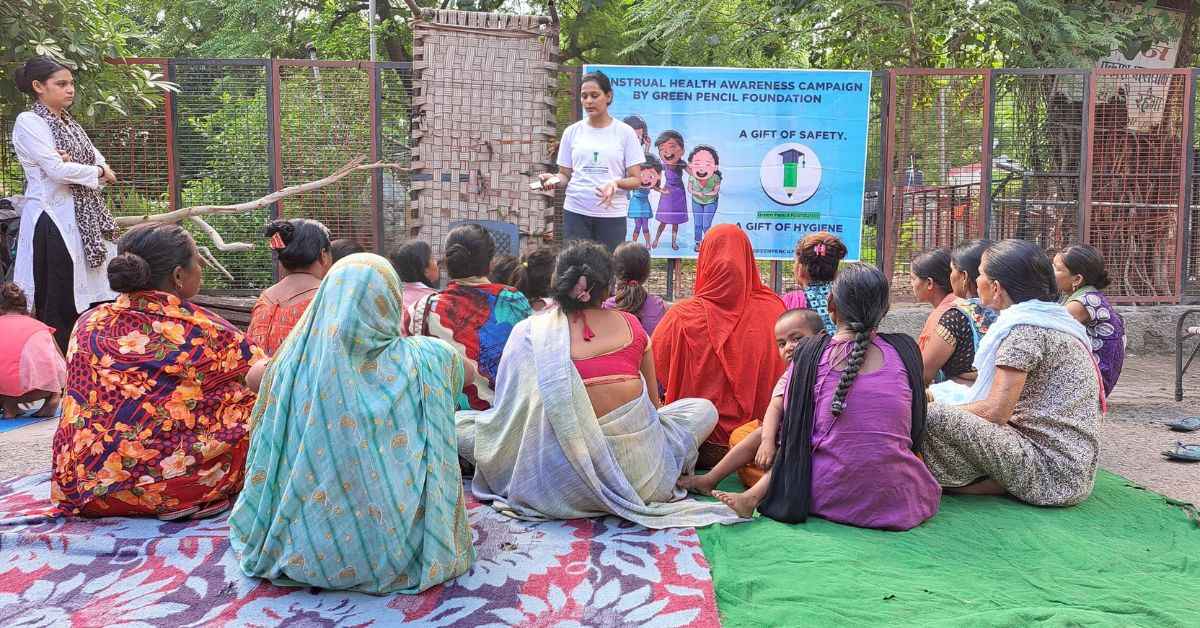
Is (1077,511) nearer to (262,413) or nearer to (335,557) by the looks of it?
(335,557)

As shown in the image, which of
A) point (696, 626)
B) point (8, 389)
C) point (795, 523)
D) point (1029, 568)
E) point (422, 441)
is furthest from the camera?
point (8, 389)

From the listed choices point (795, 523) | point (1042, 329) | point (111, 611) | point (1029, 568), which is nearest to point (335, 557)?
point (111, 611)

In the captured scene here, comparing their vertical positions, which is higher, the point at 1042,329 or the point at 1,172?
the point at 1,172

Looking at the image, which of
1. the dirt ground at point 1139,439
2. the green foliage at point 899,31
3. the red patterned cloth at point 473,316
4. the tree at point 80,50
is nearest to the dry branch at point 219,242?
the tree at point 80,50

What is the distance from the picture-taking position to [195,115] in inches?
295

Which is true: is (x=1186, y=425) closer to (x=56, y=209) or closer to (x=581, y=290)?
(x=581, y=290)

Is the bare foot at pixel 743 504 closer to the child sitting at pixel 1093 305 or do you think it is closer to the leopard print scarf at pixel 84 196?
the child sitting at pixel 1093 305

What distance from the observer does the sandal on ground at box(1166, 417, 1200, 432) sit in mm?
5453

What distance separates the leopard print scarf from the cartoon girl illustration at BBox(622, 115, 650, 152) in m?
3.76

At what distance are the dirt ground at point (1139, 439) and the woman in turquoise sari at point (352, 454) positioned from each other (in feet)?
7.33

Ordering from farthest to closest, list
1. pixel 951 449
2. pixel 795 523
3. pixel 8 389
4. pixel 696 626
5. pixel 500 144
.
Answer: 1. pixel 500 144
2. pixel 8 389
3. pixel 951 449
4. pixel 795 523
5. pixel 696 626

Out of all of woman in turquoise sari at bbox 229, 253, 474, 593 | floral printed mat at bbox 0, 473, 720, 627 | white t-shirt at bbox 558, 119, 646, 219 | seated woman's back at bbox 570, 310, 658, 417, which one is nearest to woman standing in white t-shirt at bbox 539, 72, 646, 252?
white t-shirt at bbox 558, 119, 646, 219

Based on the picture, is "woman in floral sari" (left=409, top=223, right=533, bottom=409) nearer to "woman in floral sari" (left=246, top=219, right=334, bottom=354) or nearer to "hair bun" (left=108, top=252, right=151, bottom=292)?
"woman in floral sari" (left=246, top=219, right=334, bottom=354)

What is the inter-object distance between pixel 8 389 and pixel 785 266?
5519 mm
